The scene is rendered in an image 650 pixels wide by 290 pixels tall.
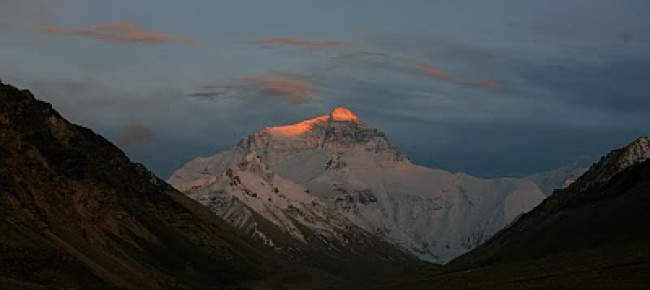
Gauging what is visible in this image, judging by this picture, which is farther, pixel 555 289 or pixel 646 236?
pixel 646 236

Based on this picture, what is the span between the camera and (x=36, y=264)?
181875 millimetres

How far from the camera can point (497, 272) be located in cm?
18100

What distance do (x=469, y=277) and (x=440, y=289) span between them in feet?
76.0

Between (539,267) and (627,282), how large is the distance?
154 ft

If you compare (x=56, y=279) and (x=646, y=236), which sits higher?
(x=646, y=236)

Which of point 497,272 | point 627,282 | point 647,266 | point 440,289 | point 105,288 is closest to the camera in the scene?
point 627,282

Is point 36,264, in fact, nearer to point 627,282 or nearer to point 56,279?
point 56,279

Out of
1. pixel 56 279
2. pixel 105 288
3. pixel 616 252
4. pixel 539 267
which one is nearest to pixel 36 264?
pixel 56 279

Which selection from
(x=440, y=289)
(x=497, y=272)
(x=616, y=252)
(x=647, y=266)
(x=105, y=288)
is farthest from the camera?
(x=105, y=288)

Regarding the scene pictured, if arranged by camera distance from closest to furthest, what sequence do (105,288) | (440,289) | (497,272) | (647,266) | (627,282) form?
(627,282) → (647,266) → (440,289) → (497,272) → (105,288)

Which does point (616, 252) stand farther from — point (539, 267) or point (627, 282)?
point (627, 282)

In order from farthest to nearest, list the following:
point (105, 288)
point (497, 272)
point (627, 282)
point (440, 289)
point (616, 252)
Result: point (105, 288) → point (497, 272) → point (616, 252) → point (440, 289) → point (627, 282)

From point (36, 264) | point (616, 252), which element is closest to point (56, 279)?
point (36, 264)

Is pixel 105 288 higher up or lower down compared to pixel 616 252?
lower down
